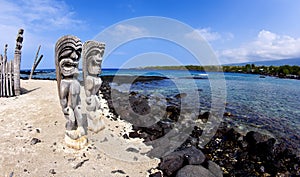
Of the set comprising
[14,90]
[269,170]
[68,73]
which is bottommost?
[269,170]

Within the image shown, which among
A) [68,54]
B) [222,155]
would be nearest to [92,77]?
[68,54]

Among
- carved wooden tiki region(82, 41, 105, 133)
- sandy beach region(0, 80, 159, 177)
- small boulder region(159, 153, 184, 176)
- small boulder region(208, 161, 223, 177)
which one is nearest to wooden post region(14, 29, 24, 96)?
sandy beach region(0, 80, 159, 177)

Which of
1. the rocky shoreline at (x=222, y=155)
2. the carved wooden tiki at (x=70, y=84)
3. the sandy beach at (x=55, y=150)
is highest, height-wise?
the carved wooden tiki at (x=70, y=84)

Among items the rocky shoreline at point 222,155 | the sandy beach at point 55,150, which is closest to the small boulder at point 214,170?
the rocky shoreline at point 222,155

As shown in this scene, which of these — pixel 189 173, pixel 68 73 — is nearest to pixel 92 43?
pixel 68 73

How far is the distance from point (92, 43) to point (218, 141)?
221 inches

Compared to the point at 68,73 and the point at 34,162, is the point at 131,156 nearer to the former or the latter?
the point at 34,162

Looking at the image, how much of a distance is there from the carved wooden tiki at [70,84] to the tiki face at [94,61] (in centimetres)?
A: 89

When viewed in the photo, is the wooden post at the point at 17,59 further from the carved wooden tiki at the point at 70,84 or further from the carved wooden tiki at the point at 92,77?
the carved wooden tiki at the point at 70,84

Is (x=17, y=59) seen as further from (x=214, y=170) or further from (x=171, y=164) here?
(x=214, y=170)

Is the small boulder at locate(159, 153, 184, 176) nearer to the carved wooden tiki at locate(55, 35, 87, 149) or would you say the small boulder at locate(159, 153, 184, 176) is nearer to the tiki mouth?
the carved wooden tiki at locate(55, 35, 87, 149)

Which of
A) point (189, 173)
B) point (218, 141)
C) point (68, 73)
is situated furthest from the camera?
point (218, 141)

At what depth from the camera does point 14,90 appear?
30.7 ft

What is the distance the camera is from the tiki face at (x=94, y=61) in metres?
6.05
